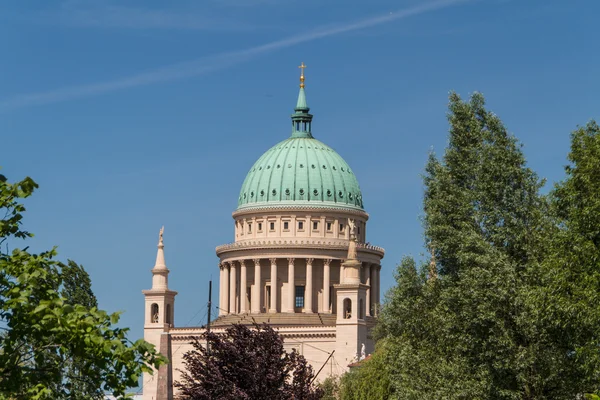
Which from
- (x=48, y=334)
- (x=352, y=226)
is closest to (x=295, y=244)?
(x=352, y=226)

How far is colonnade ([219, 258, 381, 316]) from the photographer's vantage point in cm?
16188

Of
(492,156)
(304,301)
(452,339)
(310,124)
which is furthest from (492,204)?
(310,124)

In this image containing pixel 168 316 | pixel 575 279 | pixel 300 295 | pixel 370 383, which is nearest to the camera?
pixel 575 279

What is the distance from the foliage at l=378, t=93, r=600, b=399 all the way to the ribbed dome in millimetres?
108814

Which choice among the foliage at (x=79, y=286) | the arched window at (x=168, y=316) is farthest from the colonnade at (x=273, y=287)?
the foliage at (x=79, y=286)

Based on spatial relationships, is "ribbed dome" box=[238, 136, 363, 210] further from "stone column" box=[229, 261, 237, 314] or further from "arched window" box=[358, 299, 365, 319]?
"arched window" box=[358, 299, 365, 319]

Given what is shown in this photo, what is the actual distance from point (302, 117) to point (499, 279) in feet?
428

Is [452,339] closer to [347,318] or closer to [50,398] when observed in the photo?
[50,398]

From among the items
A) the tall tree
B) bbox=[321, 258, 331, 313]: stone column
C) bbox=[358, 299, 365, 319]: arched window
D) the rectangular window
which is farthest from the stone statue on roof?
the tall tree

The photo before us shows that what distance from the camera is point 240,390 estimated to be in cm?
5275

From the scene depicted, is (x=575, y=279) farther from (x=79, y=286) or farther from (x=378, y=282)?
(x=378, y=282)

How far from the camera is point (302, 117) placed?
180000 millimetres

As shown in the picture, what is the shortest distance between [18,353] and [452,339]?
31047 mm

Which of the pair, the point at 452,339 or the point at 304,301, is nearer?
the point at 452,339
